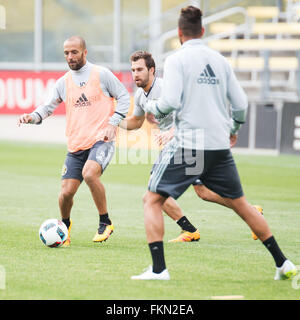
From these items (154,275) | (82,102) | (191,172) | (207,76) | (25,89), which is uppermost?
(207,76)

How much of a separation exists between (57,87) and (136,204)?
3.81 metres

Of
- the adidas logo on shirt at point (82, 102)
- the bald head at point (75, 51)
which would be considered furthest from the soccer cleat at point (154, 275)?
the bald head at point (75, 51)

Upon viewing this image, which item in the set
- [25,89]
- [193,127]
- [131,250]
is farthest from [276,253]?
[25,89]

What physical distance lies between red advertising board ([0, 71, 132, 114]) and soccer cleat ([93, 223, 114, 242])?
16.9m

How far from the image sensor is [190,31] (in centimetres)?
657

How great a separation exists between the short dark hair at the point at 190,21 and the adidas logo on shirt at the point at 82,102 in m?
2.47

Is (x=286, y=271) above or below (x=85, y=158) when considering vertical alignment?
below

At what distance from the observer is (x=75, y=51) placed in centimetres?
866

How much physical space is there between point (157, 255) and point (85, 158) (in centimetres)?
256

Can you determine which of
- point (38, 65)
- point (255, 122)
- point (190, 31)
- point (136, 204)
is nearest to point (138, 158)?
point (255, 122)

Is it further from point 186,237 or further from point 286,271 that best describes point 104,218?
point 286,271

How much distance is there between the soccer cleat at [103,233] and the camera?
29.0 ft

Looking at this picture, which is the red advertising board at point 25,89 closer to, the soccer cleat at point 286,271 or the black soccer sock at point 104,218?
the black soccer sock at point 104,218

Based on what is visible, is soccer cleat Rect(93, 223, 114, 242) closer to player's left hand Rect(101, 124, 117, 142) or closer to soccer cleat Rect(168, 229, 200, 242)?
soccer cleat Rect(168, 229, 200, 242)
